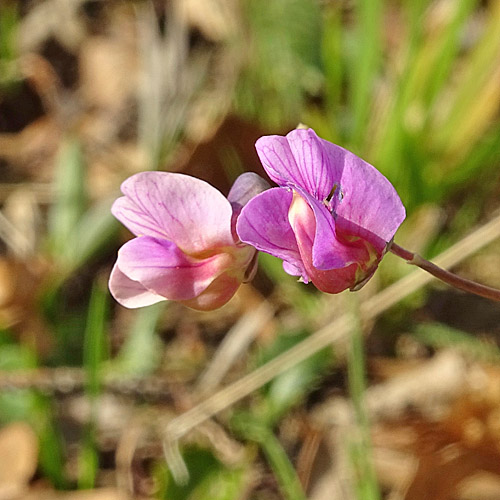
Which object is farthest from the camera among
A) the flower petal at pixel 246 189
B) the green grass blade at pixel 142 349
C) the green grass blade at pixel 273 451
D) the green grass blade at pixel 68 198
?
the green grass blade at pixel 68 198

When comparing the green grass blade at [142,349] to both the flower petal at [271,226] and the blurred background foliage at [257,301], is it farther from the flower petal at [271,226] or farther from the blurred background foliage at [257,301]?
the flower petal at [271,226]

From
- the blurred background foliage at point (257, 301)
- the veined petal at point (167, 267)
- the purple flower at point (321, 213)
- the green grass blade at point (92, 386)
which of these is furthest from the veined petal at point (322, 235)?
the green grass blade at point (92, 386)

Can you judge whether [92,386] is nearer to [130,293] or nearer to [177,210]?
[130,293]

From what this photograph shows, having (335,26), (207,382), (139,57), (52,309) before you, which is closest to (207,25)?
(139,57)

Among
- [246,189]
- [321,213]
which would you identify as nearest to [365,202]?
[321,213]

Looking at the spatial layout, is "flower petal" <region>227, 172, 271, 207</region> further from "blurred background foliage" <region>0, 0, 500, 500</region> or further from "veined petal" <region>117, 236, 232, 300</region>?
"blurred background foliage" <region>0, 0, 500, 500</region>

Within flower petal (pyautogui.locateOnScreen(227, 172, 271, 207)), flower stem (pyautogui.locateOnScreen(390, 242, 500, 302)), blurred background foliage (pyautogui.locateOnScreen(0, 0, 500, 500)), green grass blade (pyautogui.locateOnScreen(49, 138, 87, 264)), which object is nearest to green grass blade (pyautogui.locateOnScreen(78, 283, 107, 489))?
blurred background foliage (pyautogui.locateOnScreen(0, 0, 500, 500))
